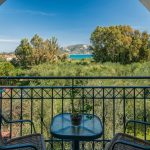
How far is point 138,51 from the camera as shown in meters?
20.1

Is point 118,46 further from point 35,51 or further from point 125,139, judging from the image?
point 125,139

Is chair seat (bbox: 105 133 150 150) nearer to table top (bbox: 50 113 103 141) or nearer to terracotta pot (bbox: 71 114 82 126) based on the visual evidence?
table top (bbox: 50 113 103 141)

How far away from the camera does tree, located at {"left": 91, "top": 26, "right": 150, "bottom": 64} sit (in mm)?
19141

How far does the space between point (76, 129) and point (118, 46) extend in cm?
1745

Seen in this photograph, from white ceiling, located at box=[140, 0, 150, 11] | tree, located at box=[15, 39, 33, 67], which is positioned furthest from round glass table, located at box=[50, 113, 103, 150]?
tree, located at box=[15, 39, 33, 67]

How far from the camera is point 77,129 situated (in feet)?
6.43

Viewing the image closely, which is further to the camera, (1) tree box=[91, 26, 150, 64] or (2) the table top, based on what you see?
(1) tree box=[91, 26, 150, 64]

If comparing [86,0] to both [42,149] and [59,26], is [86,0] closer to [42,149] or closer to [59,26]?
[59,26]

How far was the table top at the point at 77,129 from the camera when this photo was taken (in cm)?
182

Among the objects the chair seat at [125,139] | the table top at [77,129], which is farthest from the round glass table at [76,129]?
the chair seat at [125,139]

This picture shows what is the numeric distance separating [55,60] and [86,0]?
34.3ft

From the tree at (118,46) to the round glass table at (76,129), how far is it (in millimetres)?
16701

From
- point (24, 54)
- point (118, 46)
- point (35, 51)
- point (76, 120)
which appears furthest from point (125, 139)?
point (35, 51)

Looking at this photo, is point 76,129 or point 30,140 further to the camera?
point 30,140
